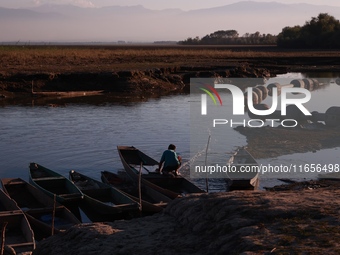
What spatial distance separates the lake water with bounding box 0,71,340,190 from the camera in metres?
17.8

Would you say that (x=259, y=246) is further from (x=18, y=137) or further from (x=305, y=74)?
(x=305, y=74)

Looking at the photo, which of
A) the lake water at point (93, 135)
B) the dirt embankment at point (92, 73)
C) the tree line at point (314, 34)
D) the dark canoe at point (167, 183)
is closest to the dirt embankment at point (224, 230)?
the dark canoe at point (167, 183)

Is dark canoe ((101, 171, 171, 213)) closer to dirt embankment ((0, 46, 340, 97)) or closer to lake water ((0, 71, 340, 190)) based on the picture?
lake water ((0, 71, 340, 190))

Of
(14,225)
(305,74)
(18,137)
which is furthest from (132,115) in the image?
(305,74)

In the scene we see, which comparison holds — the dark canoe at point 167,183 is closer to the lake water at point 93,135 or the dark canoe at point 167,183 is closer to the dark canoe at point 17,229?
the lake water at point 93,135

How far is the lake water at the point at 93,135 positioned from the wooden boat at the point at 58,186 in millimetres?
1537

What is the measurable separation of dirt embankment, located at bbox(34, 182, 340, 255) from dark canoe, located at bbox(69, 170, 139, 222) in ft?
15.7

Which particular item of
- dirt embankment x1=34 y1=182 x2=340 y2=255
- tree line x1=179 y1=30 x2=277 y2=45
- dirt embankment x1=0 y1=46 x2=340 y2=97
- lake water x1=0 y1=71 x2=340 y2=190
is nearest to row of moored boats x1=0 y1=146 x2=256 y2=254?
lake water x1=0 y1=71 x2=340 y2=190

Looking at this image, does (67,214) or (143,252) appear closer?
(143,252)

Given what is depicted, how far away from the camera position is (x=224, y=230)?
18.1 ft

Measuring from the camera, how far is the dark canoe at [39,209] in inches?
408

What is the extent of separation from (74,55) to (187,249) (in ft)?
157

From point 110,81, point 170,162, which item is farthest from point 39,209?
point 110,81

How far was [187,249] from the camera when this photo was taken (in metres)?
5.34
